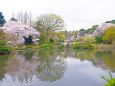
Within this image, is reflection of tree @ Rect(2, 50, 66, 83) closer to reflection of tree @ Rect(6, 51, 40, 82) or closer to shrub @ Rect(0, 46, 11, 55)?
reflection of tree @ Rect(6, 51, 40, 82)

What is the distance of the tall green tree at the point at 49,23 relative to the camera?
32.2 meters

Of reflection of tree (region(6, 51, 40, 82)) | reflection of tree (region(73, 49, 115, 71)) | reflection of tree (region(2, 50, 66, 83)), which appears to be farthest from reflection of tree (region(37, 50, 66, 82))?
reflection of tree (region(73, 49, 115, 71))

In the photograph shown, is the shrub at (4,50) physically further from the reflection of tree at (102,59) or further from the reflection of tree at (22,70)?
the reflection of tree at (102,59)

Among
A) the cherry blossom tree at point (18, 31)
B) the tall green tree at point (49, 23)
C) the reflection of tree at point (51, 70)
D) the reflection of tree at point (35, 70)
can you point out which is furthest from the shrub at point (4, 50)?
the tall green tree at point (49, 23)

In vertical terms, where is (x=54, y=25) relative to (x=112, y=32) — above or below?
above

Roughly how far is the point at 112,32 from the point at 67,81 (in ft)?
94.5

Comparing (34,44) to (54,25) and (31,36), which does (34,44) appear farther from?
(54,25)

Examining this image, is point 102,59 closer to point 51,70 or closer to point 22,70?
point 51,70

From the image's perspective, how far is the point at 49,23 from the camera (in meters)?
32.4

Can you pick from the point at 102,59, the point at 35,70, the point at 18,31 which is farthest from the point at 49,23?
the point at 35,70

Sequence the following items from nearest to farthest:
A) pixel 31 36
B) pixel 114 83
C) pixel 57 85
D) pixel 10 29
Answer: pixel 114 83 → pixel 57 85 → pixel 10 29 → pixel 31 36

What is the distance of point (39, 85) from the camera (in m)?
5.29

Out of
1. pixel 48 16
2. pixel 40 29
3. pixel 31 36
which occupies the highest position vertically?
pixel 48 16

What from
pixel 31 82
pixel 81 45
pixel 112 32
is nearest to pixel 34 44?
pixel 81 45
